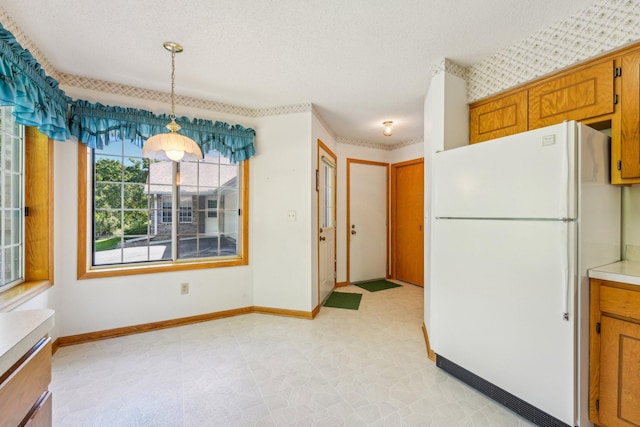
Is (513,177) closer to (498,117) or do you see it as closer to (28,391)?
(498,117)

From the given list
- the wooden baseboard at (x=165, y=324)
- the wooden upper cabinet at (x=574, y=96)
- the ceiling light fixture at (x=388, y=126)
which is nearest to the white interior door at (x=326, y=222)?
the wooden baseboard at (x=165, y=324)

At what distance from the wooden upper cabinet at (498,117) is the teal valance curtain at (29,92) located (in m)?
3.14

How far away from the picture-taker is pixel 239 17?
5.88ft

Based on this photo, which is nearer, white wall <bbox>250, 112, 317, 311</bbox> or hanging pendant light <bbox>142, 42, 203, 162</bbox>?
hanging pendant light <bbox>142, 42, 203, 162</bbox>

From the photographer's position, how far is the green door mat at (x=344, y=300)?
3.58 metres

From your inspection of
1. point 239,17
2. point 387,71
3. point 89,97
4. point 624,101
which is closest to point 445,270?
point 624,101

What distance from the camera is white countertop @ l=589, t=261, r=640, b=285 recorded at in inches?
53.1

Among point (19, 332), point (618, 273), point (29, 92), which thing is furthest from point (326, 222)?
point (19, 332)

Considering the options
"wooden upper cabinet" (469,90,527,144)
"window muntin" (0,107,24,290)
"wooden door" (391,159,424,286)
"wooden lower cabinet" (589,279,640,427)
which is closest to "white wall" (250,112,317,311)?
"wooden upper cabinet" (469,90,527,144)

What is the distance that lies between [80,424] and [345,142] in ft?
13.6

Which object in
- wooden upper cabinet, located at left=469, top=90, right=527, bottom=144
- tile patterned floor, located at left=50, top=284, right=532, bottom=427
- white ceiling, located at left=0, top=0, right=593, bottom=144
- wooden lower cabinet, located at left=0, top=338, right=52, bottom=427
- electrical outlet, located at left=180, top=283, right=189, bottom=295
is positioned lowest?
tile patterned floor, located at left=50, top=284, right=532, bottom=427

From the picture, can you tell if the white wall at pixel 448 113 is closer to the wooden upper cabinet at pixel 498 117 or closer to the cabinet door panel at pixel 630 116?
the wooden upper cabinet at pixel 498 117

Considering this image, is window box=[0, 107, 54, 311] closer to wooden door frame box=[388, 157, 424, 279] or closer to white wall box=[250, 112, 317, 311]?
white wall box=[250, 112, 317, 311]

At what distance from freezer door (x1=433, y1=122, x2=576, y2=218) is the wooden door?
2505 millimetres
